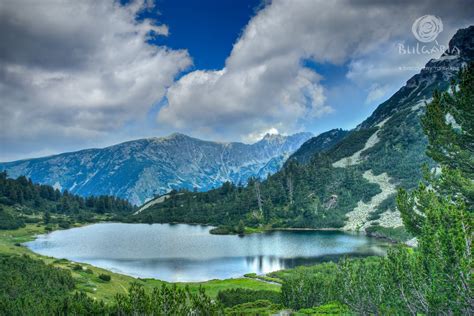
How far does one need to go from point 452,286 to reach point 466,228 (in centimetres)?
332

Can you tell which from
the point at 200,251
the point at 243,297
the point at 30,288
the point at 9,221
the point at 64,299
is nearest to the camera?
the point at 64,299

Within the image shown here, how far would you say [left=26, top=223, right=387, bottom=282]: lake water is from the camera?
285 ft

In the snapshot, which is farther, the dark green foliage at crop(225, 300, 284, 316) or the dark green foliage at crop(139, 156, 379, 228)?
the dark green foliage at crop(139, 156, 379, 228)

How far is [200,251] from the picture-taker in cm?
11100

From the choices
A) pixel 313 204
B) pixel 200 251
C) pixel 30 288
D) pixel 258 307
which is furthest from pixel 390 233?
pixel 30 288

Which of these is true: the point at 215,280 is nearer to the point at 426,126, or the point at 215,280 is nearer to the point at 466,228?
the point at 426,126

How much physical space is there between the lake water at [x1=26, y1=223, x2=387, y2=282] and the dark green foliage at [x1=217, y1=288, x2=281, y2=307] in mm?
22250

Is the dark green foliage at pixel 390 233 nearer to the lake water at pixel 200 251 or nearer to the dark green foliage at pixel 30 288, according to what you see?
the lake water at pixel 200 251

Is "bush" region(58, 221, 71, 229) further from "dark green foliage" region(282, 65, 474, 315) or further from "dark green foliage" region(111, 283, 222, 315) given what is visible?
"dark green foliage" region(282, 65, 474, 315)

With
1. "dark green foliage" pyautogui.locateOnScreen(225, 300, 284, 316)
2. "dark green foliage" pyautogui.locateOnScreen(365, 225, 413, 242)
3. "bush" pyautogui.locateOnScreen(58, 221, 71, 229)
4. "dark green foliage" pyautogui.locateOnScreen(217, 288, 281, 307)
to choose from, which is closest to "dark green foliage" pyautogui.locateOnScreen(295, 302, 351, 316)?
"dark green foliage" pyautogui.locateOnScreen(225, 300, 284, 316)

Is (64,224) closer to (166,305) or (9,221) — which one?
(9,221)

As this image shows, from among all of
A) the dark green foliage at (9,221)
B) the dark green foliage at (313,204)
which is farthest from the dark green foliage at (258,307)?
the dark green foliage at (9,221)

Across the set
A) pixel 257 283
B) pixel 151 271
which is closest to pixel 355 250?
pixel 257 283

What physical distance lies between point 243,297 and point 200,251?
59.7 m
